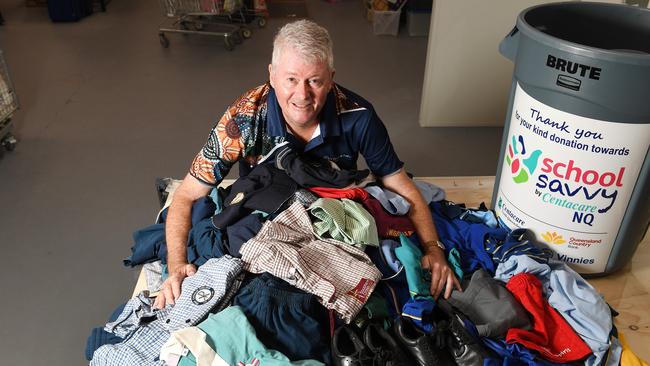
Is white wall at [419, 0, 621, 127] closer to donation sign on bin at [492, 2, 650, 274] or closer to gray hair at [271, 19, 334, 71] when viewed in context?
donation sign on bin at [492, 2, 650, 274]

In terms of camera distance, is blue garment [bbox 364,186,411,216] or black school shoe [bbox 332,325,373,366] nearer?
black school shoe [bbox 332,325,373,366]

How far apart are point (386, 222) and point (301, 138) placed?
1.39 feet

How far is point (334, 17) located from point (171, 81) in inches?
83.7

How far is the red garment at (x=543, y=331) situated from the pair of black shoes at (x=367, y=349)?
33 centimetres

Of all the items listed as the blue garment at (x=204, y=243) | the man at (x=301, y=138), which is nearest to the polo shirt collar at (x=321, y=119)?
the man at (x=301, y=138)

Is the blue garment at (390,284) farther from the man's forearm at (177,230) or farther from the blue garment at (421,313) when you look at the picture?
the man's forearm at (177,230)

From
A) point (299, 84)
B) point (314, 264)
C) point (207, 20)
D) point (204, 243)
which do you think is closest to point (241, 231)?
point (204, 243)

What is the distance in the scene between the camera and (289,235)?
170 centimetres

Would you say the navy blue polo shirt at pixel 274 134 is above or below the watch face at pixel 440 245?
above

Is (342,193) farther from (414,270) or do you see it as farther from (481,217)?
(481,217)

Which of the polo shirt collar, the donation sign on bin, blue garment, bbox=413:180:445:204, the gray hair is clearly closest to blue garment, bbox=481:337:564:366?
the donation sign on bin

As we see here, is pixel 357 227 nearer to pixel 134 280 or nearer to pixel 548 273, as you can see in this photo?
pixel 548 273

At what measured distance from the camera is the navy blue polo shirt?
1923 mm

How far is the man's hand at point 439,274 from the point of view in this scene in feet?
5.81
